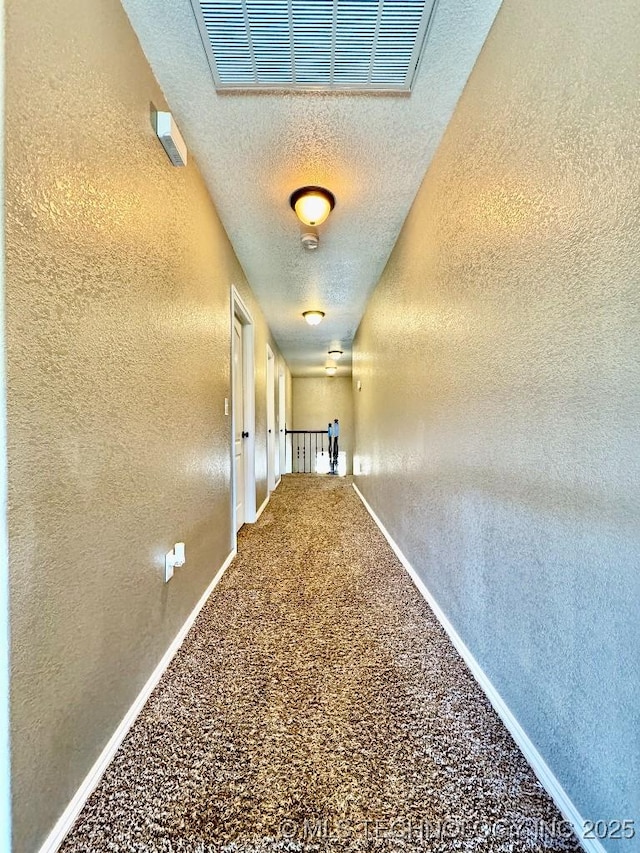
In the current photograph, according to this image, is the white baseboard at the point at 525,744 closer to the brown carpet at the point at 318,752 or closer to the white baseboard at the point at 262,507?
the brown carpet at the point at 318,752

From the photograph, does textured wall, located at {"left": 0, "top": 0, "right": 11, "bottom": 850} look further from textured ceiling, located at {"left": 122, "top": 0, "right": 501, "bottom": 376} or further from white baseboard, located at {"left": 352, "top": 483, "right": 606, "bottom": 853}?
Result: white baseboard, located at {"left": 352, "top": 483, "right": 606, "bottom": 853}

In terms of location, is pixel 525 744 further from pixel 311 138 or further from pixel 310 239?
pixel 310 239

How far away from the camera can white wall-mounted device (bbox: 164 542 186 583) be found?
1.53m

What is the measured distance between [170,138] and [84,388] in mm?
1135

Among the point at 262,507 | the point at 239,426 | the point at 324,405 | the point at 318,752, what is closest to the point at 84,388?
the point at 318,752

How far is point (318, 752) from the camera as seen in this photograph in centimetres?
108

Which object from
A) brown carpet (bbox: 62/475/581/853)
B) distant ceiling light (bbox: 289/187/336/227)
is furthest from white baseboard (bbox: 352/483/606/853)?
distant ceiling light (bbox: 289/187/336/227)

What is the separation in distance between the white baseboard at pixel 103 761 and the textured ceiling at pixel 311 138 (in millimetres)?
2293

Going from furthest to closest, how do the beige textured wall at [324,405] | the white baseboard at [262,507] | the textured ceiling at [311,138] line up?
the beige textured wall at [324,405] < the white baseboard at [262,507] < the textured ceiling at [311,138]

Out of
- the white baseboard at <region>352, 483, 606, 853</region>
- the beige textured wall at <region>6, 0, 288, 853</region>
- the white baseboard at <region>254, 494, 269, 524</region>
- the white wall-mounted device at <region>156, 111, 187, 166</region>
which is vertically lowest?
the white baseboard at <region>254, 494, 269, 524</region>

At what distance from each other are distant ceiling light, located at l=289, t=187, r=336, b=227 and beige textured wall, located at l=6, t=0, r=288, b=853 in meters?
0.75

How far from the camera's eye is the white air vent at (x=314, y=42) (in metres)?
1.21

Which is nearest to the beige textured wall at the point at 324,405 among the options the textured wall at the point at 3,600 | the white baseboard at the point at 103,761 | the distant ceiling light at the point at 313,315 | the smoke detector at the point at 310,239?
the distant ceiling light at the point at 313,315

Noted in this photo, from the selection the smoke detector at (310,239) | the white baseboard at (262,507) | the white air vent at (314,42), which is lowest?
the white baseboard at (262,507)
